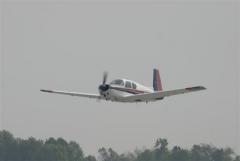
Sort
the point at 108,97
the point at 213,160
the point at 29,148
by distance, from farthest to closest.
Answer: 1. the point at 29,148
2. the point at 213,160
3. the point at 108,97

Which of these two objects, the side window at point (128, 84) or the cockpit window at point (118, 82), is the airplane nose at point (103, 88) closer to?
the cockpit window at point (118, 82)

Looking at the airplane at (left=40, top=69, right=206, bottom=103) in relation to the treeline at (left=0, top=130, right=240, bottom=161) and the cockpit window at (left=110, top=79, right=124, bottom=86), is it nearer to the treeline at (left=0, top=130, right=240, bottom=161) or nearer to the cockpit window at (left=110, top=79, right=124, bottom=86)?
the cockpit window at (left=110, top=79, right=124, bottom=86)

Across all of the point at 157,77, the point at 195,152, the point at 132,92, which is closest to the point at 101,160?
the point at 195,152

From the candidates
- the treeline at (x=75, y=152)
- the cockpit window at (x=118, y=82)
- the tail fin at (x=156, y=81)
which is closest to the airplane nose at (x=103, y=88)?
the cockpit window at (x=118, y=82)

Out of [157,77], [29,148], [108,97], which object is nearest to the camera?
[108,97]

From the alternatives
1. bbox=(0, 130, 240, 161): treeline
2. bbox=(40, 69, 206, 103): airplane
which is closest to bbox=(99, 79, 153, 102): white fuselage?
bbox=(40, 69, 206, 103): airplane

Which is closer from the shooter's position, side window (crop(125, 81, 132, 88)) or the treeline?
side window (crop(125, 81, 132, 88))

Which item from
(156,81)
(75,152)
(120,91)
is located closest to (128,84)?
(120,91)

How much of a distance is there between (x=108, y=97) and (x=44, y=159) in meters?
37.8

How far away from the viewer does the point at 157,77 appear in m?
102

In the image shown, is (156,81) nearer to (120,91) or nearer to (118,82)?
(118,82)

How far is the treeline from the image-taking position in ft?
399

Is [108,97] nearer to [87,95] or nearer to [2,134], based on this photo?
[87,95]

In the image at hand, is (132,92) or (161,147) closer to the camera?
(132,92)
